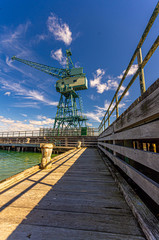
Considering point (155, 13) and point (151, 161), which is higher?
point (155, 13)

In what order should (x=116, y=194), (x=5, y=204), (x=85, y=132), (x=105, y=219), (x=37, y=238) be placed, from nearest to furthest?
1. (x=37, y=238)
2. (x=105, y=219)
3. (x=5, y=204)
4. (x=116, y=194)
5. (x=85, y=132)

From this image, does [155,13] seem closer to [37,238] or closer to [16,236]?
[37,238]

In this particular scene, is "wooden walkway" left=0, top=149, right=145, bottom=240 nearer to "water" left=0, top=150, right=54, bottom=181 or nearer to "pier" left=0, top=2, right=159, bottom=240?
"pier" left=0, top=2, right=159, bottom=240

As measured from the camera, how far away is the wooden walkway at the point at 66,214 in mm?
1054

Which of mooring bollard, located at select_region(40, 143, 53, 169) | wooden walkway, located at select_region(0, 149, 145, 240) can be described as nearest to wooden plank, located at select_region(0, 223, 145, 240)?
wooden walkway, located at select_region(0, 149, 145, 240)

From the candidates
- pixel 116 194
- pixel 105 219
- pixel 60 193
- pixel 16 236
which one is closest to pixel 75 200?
pixel 60 193

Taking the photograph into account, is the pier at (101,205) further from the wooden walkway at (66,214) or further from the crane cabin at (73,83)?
the crane cabin at (73,83)

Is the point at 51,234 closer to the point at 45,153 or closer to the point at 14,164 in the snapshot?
the point at 45,153

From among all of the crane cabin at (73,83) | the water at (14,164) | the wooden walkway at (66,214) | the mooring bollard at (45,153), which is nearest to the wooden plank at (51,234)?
the wooden walkway at (66,214)

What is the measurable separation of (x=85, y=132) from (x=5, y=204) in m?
17.5

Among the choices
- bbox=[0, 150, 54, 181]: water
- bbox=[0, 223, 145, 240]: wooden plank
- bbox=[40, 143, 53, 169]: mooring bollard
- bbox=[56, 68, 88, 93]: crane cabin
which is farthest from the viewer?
bbox=[56, 68, 88, 93]: crane cabin

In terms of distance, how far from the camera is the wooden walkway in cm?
105

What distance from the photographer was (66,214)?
1354 mm

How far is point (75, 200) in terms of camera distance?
5.54 feet
